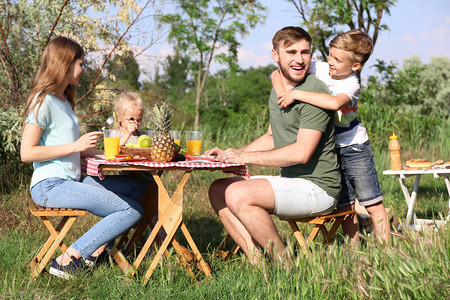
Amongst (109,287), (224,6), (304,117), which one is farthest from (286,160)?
(224,6)

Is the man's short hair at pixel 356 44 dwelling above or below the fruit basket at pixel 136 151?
above

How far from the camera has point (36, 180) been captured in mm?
3455

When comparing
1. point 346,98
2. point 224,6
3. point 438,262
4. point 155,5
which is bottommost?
point 438,262

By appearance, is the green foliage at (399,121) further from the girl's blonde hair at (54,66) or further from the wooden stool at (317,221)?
the girl's blonde hair at (54,66)

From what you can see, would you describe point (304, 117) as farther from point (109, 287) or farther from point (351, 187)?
point (109, 287)

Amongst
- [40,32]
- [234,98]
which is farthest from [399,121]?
[40,32]

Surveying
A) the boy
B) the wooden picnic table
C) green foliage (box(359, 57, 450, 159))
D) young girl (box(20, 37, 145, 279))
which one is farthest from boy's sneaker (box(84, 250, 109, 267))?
green foliage (box(359, 57, 450, 159))

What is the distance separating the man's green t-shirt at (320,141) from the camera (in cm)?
339

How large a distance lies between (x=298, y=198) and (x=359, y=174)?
0.70 meters

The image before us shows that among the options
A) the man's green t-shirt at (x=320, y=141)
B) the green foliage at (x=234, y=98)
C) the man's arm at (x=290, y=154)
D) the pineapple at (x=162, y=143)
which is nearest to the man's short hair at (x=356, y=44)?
the man's green t-shirt at (x=320, y=141)

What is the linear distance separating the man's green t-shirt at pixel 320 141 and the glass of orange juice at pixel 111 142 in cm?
113

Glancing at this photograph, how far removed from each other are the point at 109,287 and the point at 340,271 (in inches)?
57.7

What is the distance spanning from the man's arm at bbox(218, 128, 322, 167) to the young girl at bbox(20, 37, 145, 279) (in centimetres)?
80

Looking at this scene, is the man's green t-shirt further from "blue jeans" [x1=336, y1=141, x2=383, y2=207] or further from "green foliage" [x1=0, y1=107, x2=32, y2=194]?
"green foliage" [x1=0, y1=107, x2=32, y2=194]
